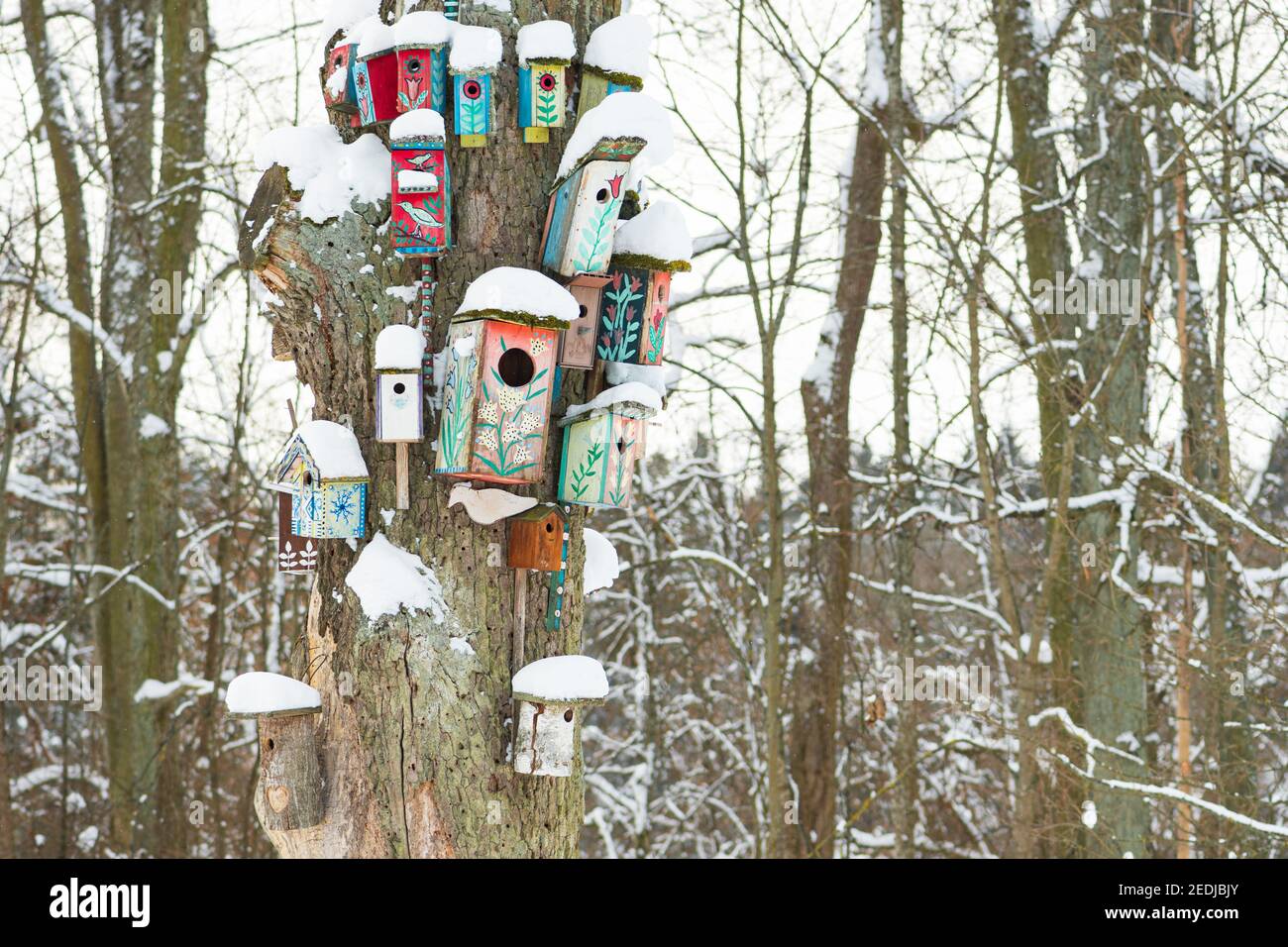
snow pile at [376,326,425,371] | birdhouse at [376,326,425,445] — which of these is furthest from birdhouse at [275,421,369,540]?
snow pile at [376,326,425,371]

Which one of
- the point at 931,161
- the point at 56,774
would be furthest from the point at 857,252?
the point at 56,774

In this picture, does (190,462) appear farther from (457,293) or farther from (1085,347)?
(457,293)

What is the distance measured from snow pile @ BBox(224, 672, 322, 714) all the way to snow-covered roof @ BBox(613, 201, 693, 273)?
4.24ft

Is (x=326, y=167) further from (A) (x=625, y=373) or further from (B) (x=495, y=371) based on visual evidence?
(A) (x=625, y=373)

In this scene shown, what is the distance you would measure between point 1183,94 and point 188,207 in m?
6.31

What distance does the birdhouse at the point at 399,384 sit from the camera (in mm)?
2543

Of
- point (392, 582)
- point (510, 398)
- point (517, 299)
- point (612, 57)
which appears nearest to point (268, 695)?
point (392, 582)

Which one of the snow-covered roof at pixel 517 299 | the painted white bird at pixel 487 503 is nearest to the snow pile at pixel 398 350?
the snow-covered roof at pixel 517 299

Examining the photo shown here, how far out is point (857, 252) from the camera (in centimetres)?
729

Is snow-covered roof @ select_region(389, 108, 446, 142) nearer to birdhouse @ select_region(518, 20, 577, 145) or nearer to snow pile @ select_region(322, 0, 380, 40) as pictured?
birdhouse @ select_region(518, 20, 577, 145)

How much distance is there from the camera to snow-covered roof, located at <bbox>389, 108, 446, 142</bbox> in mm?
2541

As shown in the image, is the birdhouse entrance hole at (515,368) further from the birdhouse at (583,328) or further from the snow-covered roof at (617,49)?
the snow-covered roof at (617,49)

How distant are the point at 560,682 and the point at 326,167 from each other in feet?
4.37

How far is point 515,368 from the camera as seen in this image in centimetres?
259
